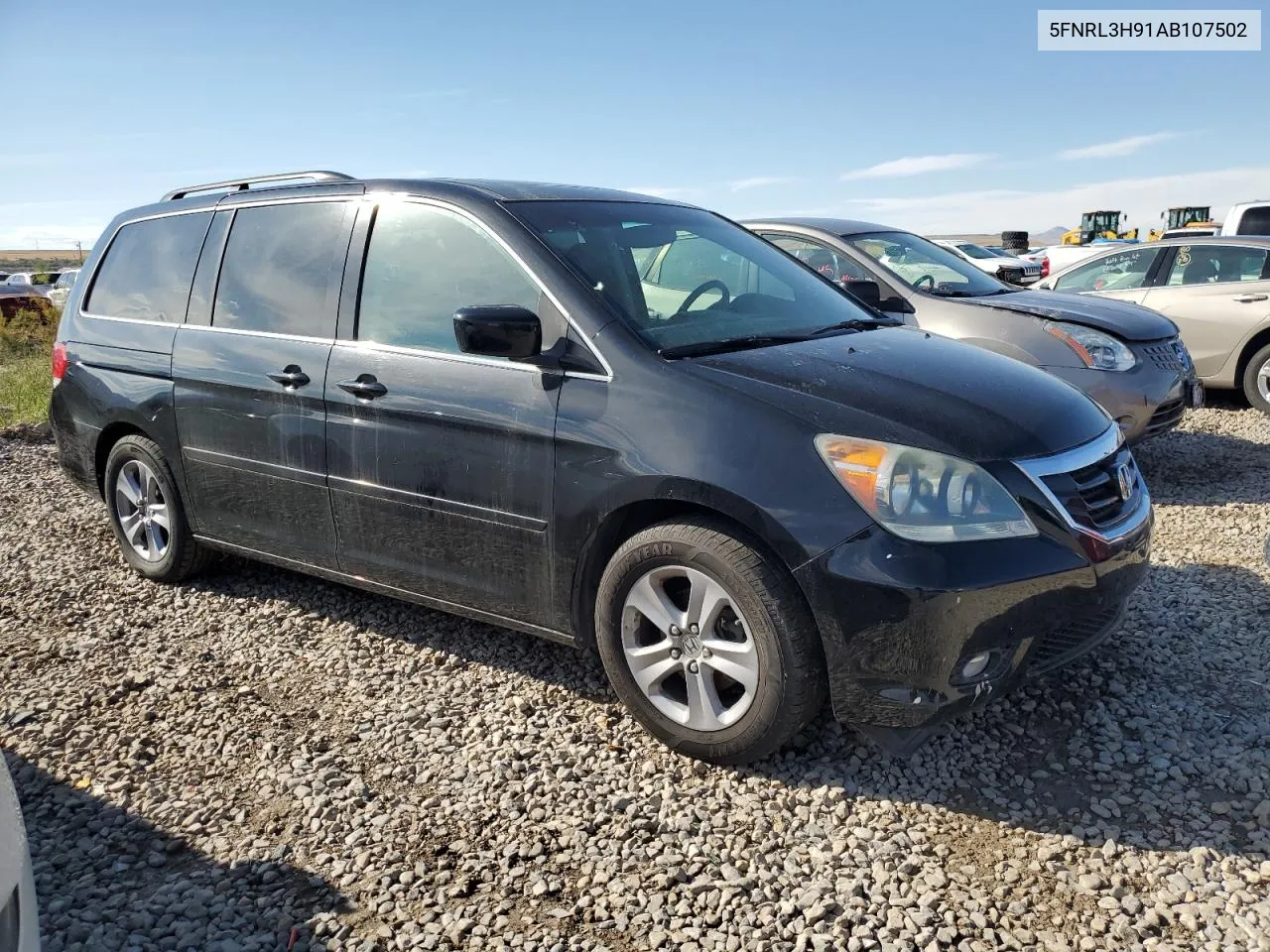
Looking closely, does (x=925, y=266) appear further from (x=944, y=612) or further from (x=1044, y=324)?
(x=944, y=612)

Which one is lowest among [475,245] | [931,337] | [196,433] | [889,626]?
[889,626]

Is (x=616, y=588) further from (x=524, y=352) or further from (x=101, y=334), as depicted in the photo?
(x=101, y=334)

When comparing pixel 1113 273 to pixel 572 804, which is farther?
pixel 1113 273

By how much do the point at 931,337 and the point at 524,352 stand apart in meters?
1.70

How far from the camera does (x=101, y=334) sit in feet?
16.5

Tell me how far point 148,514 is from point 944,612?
4.00 meters

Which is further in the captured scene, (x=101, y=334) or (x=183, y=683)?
(x=101, y=334)

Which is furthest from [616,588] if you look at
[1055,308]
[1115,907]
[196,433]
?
[1055,308]

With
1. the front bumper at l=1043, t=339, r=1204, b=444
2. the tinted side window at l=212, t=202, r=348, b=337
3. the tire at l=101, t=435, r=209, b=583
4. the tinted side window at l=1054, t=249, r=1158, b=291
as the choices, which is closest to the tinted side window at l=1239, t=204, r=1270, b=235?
the tinted side window at l=1054, t=249, r=1158, b=291

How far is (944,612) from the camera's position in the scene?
275 cm

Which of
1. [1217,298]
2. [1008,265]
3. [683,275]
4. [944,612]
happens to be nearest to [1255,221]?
[1008,265]

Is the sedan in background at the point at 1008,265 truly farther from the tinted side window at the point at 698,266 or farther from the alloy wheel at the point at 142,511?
the alloy wheel at the point at 142,511

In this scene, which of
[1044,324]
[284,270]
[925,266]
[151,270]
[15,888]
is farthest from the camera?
[925,266]

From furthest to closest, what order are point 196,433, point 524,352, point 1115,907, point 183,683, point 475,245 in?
point 196,433 < point 183,683 < point 475,245 < point 524,352 < point 1115,907
